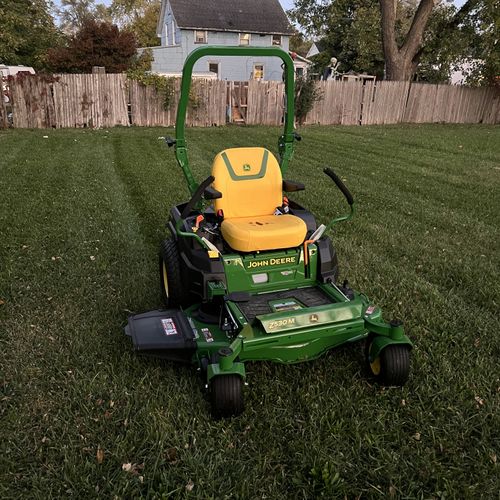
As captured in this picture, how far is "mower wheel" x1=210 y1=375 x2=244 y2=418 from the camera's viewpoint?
237 centimetres

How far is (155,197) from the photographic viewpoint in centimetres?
644

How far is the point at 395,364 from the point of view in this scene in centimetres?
262

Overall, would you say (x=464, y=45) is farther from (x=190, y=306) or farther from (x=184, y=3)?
(x=190, y=306)

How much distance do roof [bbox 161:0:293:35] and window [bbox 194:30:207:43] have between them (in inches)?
18.3

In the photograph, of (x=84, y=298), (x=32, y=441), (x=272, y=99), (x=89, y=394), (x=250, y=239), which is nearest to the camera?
(x=32, y=441)

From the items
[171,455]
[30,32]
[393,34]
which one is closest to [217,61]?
[30,32]

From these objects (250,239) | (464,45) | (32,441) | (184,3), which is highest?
(184,3)

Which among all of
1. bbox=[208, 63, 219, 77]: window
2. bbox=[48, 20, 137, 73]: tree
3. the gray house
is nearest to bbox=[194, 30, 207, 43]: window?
the gray house

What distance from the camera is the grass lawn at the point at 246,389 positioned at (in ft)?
7.06

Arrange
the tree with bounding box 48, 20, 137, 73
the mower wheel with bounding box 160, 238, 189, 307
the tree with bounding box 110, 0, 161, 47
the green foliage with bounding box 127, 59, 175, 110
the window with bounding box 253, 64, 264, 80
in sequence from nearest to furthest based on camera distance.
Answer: the mower wheel with bounding box 160, 238, 189, 307
the green foliage with bounding box 127, 59, 175, 110
the tree with bounding box 48, 20, 137, 73
the window with bounding box 253, 64, 264, 80
the tree with bounding box 110, 0, 161, 47

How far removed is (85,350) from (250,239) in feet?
4.10

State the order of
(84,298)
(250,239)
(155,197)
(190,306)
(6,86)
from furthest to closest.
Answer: (6,86), (155,197), (84,298), (190,306), (250,239)

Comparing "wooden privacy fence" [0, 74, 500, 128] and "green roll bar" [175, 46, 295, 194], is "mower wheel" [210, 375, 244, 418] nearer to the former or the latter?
"green roll bar" [175, 46, 295, 194]

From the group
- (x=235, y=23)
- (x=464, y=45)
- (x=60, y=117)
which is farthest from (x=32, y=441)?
(x=235, y=23)
